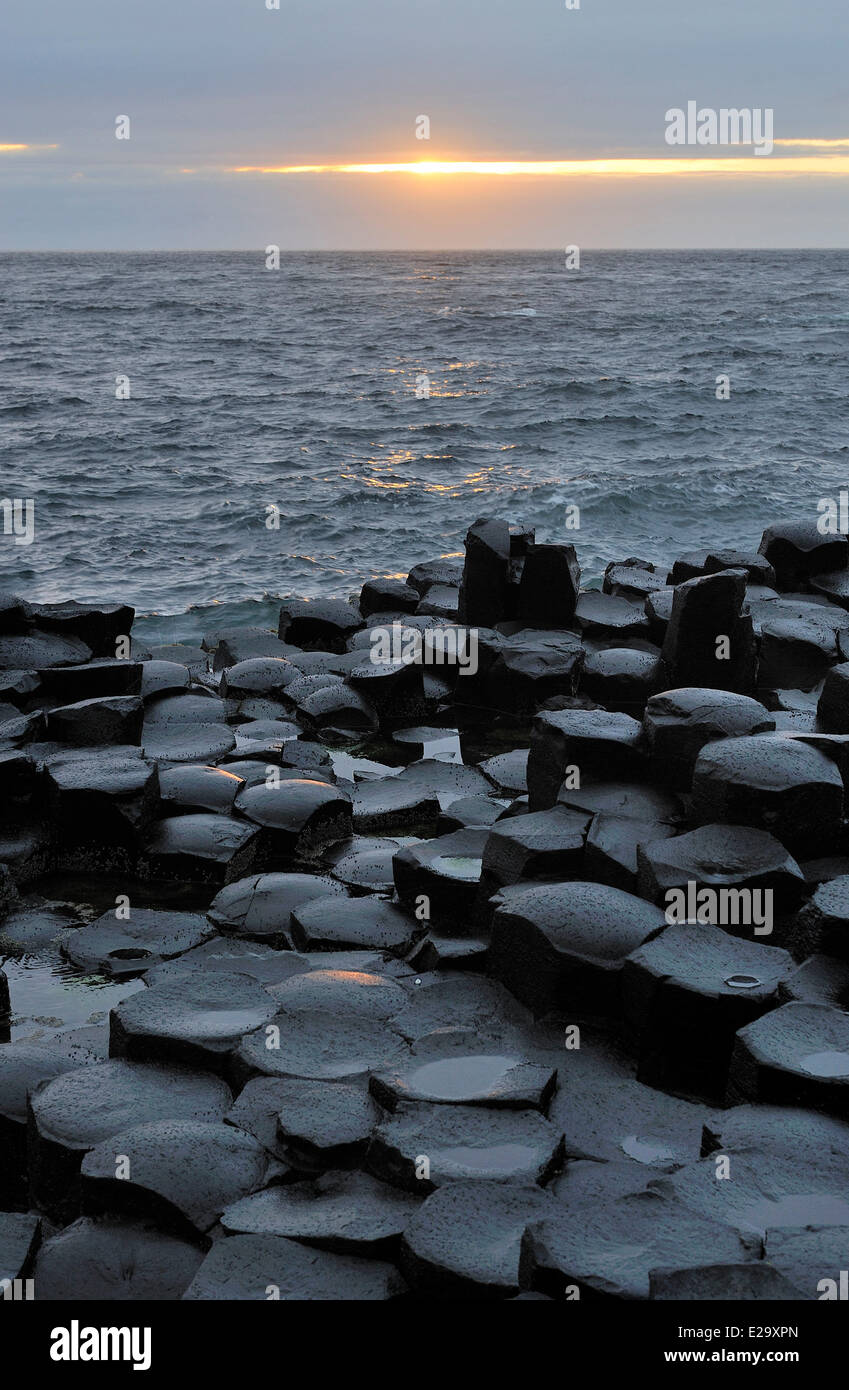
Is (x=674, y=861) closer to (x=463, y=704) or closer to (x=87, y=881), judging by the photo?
(x=87, y=881)

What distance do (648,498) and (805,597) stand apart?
10.9 m

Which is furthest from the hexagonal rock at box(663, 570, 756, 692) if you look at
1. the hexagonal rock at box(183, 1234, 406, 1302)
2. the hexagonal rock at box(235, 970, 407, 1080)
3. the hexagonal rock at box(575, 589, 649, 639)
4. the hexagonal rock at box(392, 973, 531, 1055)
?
the hexagonal rock at box(183, 1234, 406, 1302)

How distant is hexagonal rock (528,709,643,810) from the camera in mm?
6852

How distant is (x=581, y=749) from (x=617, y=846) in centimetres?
101

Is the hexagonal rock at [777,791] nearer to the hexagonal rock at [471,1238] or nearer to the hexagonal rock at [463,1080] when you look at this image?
the hexagonal rock at [463,1080]

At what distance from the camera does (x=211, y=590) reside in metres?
16.6

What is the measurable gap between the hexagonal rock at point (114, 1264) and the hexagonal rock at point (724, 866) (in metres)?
2.54

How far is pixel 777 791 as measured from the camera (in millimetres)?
5797

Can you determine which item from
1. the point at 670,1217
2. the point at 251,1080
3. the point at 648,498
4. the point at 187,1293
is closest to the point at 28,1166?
the point at 251,1080

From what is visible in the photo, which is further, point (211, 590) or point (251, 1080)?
point (211, 590)

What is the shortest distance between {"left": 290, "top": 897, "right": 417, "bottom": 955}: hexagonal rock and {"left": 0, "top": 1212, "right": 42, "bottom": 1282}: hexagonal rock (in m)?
2.32

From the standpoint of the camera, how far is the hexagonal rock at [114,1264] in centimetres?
368

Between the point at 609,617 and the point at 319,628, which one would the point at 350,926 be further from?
the point at 319,628

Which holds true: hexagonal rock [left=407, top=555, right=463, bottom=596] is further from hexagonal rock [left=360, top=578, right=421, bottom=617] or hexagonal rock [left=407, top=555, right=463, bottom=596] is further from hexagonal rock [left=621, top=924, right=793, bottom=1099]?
hexagonal rock [left=621, top=924, right=793, bottom=1099]
